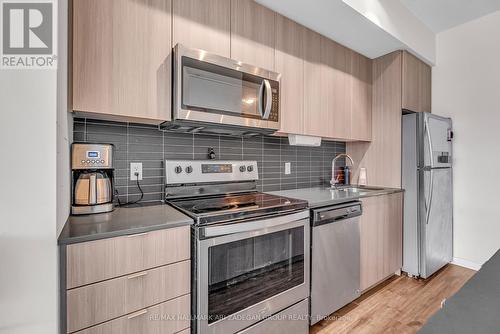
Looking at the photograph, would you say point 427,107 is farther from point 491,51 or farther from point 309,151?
point 309,151

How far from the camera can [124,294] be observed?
1.05m

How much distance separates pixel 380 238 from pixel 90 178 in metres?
2.35

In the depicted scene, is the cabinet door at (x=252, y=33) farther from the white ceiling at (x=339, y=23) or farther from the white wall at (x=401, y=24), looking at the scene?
the white wall at (x=401, y=24)

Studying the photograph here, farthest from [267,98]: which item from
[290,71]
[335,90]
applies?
[335,90]

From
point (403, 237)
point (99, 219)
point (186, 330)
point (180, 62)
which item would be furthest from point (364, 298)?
point (180, 62)

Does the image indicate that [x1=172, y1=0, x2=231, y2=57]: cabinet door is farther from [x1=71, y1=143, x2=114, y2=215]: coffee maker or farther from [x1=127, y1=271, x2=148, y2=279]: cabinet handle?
[x1=127, y1=271, x2=148, y2=279]: cabinet handle

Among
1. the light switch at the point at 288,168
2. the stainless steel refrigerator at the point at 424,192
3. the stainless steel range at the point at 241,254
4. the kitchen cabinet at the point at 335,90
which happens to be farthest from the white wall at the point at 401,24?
the stainless steel range at the point at 241,254

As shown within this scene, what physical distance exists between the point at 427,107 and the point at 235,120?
2.59 metres

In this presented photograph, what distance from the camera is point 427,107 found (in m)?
2.92

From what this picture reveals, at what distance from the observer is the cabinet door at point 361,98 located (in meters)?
2.54

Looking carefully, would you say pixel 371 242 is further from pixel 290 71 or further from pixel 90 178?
pixel 90 178

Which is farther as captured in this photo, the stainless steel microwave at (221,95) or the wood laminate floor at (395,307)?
the wood laminate floor at (395,307)

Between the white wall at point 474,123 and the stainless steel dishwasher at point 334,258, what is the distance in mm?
1692

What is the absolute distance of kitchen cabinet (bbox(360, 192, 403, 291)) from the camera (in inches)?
84.3
